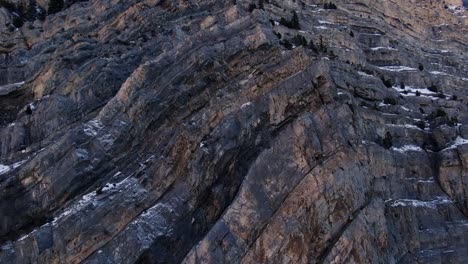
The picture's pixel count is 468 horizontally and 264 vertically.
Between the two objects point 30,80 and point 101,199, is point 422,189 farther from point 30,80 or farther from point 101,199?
point 30,80

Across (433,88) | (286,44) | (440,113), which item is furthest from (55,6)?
(440,113)

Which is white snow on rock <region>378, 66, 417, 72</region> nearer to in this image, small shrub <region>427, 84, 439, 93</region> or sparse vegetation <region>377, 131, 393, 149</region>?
small shrub <region>427, 84, 439, 93</region>

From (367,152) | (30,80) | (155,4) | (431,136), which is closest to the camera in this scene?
(367,152)

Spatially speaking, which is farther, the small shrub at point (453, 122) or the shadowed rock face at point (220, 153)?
the small shrub at point (453, 122)

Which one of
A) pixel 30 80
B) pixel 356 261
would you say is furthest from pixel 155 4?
pixel 356 261

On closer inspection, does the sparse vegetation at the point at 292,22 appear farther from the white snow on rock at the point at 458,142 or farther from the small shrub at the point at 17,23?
the small shrub at the point at 17,23

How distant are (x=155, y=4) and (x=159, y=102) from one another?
16.9 meters

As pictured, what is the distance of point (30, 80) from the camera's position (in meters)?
47.2

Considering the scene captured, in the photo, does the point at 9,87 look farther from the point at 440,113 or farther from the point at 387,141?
the point at 440,113

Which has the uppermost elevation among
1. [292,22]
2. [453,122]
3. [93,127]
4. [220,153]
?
[93,127]

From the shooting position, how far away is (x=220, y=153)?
3644 centimetres

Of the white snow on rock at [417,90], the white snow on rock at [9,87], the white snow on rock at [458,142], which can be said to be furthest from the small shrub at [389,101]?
the white snow on rock at [9,87]

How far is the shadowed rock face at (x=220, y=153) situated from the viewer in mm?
33562

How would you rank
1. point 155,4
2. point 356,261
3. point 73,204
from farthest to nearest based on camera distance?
point 155,4, point 73,204, point 356,261
